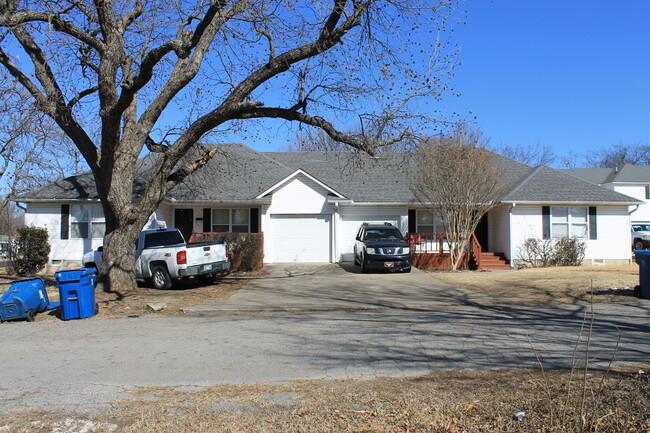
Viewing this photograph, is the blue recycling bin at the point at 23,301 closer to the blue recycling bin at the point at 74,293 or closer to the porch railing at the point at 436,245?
the blue recycling bin at the point at 74,293

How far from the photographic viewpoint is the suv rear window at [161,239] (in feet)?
53.0

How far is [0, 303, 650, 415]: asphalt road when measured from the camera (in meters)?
6.11

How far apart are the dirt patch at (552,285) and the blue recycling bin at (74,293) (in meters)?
9.16

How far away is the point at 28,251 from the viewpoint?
62.2 ft

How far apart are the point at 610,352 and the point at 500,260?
15311 mm

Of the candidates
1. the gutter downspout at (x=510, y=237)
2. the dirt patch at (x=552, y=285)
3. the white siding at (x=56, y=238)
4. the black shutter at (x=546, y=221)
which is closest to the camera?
the dirt patch at (x=552, y=285)

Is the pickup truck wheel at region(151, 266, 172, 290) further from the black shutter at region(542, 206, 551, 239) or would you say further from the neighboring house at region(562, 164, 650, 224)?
the neighboring house at region(562, 164, 650, 224)

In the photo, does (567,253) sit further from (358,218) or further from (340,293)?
(340,293)

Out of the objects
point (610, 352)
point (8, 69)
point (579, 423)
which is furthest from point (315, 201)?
point (579, 423)

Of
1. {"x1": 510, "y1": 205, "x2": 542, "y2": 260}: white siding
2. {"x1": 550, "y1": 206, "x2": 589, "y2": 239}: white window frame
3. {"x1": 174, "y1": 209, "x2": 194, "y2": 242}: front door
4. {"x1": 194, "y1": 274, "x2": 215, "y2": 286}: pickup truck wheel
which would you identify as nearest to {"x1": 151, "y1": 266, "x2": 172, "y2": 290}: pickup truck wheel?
{"x1": 194, "y1": 274, "x2": 215, "y2": 286}: pickup truck wheel

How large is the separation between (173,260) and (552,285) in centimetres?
1023

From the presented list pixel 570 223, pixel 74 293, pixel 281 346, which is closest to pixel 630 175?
pixel 570 223

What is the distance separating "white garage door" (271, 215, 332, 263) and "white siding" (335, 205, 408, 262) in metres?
0.73

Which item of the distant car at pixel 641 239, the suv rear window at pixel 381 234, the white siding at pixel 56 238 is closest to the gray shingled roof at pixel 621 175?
the distant car at pixel 641 239
